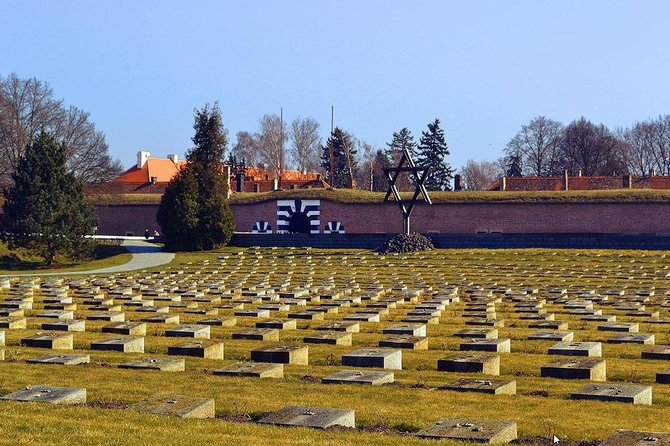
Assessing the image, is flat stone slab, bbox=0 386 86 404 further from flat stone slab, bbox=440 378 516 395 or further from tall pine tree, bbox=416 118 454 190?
tall pine tree, bbox=416 118 454 190

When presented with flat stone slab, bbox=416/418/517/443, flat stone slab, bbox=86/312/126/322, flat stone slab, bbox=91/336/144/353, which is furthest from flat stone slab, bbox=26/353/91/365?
flat stone slab, bbox=86/312/126/322

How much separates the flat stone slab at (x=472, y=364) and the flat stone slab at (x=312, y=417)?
3409 millimetres

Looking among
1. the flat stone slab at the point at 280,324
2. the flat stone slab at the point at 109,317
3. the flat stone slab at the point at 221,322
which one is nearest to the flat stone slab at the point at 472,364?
the flat stone slab at the point at 280,324

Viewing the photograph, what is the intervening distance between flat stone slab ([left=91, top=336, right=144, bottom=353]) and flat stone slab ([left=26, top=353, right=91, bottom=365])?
4.09 feet

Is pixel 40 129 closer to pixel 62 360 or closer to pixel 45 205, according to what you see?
pixel 45 205

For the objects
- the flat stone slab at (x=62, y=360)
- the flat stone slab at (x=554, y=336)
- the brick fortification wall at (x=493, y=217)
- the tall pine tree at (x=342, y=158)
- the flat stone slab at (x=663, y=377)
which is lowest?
the flat stone slab at (x=663, y=377)

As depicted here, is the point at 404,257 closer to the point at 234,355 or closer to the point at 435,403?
the point at 234,355

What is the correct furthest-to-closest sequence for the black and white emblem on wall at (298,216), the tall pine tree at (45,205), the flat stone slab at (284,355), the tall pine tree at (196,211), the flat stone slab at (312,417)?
the black and white emblem on wall at (298,216) → the tall pine tree at (196,211) → the tall pine tree at (45,205) → the flat stone slab at (284,355) → the flat stone slab at (312,417)

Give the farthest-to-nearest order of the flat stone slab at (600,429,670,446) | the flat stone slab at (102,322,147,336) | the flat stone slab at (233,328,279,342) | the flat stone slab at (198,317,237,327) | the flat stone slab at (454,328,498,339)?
1. the flat stone slab at (198,317,237,327)
2. the flat stone slab at (102,322,147,336)
3. the flat stone slab at (233,328,279,342)
4. the flat stone slab at (454,328,498,339)
5. the flat stone slab at (600,429,670,446)

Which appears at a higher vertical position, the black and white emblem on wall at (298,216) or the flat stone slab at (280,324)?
the black and white emblem on wall at (298,216)

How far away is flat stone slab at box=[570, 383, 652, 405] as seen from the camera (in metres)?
9.56

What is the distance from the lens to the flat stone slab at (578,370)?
11484mm

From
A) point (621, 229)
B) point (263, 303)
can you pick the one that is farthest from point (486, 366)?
point (621, 229)

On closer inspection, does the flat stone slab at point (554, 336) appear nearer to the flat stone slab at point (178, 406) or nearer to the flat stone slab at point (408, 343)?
the flat stone slab at point (408, 343)
